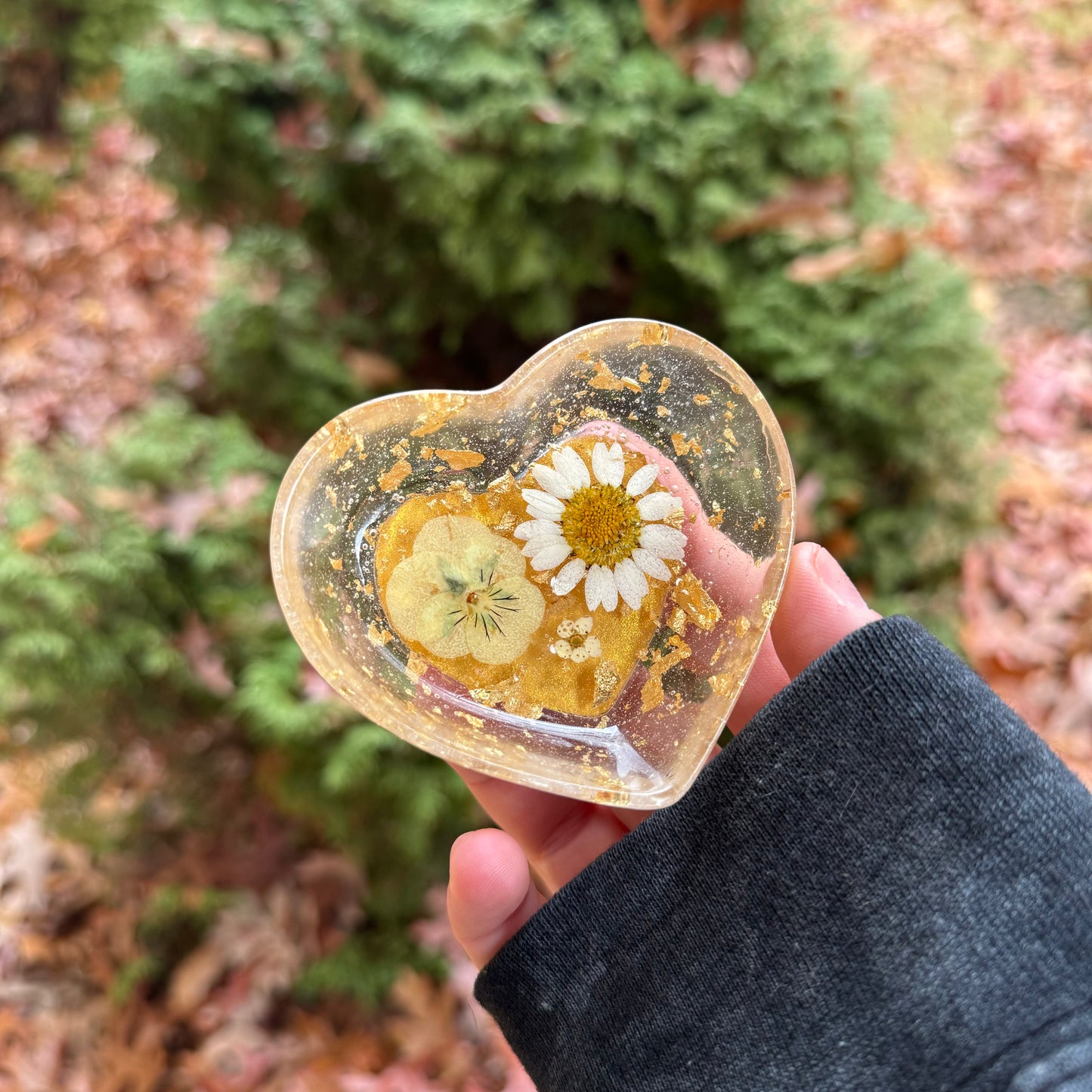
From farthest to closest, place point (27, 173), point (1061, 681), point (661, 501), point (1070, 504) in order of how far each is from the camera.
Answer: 1. point (27, 173)
2. point (1070, 504)
3. point (1061, 681)
4. point (661, 501)

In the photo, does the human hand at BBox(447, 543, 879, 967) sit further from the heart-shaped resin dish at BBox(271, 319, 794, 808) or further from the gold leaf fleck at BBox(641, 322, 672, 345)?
the gold leaf fleck at BBox(641, 322, 672, 345)

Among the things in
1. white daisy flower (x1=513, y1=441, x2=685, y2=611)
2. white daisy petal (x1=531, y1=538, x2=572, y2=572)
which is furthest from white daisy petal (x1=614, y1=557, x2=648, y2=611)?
white daisy petal (x1=531, y1=538, x2=572, y2=572)

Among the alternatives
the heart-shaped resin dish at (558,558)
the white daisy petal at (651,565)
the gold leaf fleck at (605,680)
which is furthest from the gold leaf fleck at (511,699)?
the white daisy petal at (651,565)

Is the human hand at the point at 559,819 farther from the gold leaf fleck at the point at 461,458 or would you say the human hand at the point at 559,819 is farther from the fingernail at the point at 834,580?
the gold leaf fleck at the point at 461,458

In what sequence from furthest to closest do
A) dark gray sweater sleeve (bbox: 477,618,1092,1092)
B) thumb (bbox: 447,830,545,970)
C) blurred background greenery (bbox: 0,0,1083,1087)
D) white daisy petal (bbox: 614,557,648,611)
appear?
blurred background greenery (bbox: 0,0,1083,1087) → white daisy petal (bbox: 614,557,648,611) → thumb (bbox: 447,830,545,970) → dark gray sweater sleeve (bbox: 477,618,1092,1092)

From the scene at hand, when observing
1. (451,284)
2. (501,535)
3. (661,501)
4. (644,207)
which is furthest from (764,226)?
(501,535)

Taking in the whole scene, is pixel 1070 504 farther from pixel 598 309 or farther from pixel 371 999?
pixel 371 999
